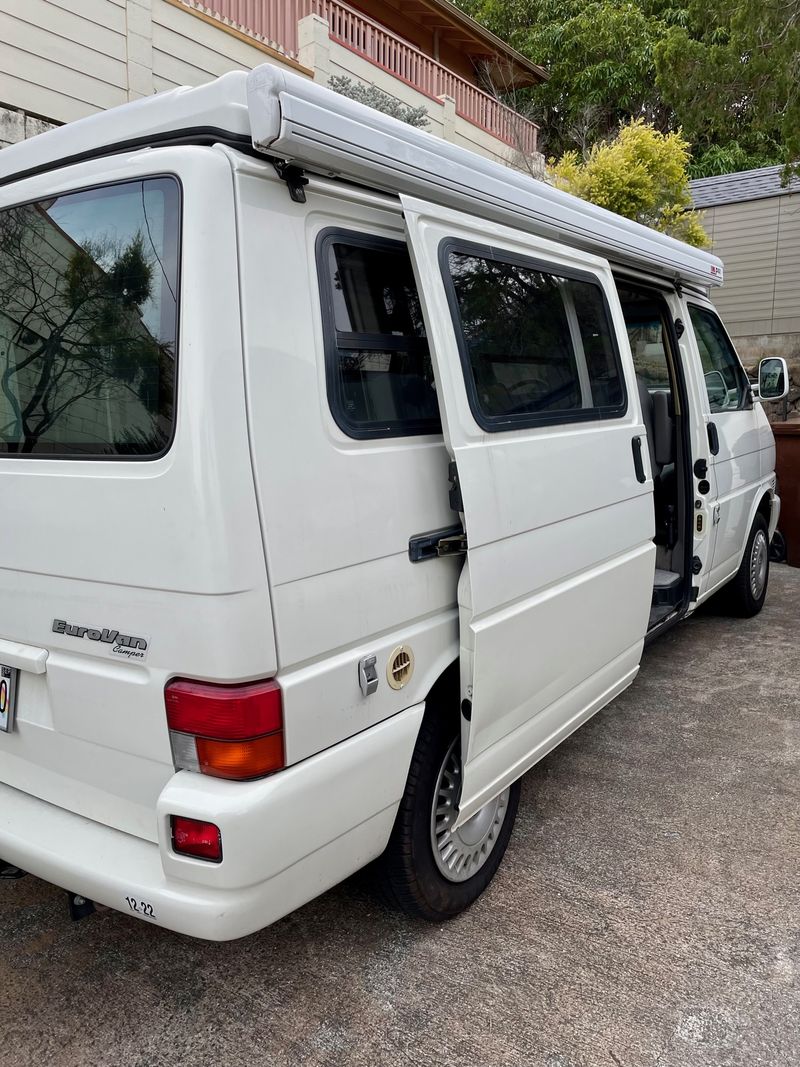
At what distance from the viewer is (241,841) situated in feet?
6.06

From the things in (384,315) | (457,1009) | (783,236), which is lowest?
(457,1009)

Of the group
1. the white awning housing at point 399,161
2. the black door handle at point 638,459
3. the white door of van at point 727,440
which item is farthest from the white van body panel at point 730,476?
the white awning housing at point 399,161

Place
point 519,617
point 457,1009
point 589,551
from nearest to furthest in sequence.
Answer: point 457,1009, point 519,617, point 589,551

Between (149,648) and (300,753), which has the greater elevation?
(149,648)

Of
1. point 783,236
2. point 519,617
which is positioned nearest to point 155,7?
point 519,617

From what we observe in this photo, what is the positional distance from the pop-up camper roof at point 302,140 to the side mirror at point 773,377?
3.12 meters

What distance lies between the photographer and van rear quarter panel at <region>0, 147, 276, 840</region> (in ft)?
6.01

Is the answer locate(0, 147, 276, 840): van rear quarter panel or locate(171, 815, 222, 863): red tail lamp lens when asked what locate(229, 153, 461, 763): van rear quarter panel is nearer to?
locate(0, 147, 276, 840): van rear quarter panel

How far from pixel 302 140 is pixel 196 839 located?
1.58m

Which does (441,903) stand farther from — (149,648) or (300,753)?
(149,648)

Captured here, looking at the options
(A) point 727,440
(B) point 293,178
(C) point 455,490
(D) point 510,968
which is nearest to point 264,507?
(C) point 455,490

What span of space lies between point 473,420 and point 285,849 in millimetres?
1277

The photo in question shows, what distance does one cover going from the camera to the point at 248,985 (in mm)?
2369

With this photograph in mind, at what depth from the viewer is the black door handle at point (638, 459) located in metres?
3.47
